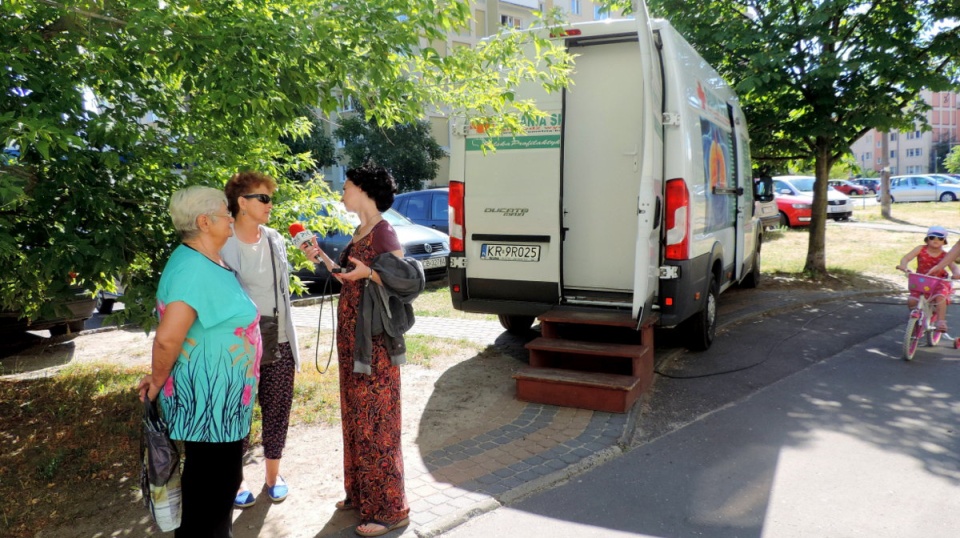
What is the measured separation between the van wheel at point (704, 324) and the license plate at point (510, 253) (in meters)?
1.83

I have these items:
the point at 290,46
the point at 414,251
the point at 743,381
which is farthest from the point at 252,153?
the point at 414,251

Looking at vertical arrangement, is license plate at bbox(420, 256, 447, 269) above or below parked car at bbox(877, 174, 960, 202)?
below

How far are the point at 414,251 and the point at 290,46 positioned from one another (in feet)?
26.2

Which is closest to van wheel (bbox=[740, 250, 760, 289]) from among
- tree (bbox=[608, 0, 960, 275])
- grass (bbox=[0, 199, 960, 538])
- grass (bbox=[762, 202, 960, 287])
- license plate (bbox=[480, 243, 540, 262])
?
grass (bbox=[762, 202, 960, 287])

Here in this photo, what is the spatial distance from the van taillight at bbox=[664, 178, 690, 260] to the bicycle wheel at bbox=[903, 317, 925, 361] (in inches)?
102

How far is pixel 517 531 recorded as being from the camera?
3590 mm

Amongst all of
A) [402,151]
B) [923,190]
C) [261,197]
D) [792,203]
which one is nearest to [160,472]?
[261,197]

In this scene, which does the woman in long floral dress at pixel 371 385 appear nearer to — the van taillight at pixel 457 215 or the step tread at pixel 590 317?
the step tread at pixel 590 317

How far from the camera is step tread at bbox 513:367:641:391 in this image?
5.30m

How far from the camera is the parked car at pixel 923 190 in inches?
1380

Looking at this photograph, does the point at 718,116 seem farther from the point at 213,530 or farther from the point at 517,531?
the point at 213,530

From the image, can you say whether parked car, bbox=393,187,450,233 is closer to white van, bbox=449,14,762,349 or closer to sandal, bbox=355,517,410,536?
white van, bbox=449,14,762,349

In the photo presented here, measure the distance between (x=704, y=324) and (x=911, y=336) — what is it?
6.20ft

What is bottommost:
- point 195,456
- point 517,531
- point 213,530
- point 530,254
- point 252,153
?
point 517,531
